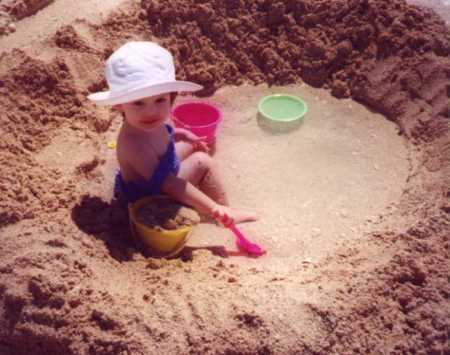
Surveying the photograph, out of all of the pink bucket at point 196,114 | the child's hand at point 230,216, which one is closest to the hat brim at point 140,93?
the child's hand at point 230,216

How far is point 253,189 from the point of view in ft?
8.91

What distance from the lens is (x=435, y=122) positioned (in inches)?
114

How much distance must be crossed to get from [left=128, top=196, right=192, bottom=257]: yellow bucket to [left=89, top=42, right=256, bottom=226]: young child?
0.12m

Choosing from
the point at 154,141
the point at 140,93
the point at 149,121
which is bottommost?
the point at 154,141

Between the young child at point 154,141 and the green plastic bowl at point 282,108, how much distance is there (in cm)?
64

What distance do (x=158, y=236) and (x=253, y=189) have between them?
71cm

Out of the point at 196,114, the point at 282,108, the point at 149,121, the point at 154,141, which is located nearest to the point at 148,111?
the point at 149,121

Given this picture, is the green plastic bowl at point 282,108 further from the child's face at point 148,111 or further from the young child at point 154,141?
the child's face at point 148,111

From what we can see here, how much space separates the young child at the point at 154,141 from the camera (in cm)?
204

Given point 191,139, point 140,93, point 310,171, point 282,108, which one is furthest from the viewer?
point 282,108

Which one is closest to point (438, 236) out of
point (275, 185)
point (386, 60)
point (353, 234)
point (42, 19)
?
point (353, 234)

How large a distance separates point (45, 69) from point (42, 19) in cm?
71

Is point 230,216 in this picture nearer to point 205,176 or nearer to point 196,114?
point 205,176

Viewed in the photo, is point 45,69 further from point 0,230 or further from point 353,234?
point 353,234
